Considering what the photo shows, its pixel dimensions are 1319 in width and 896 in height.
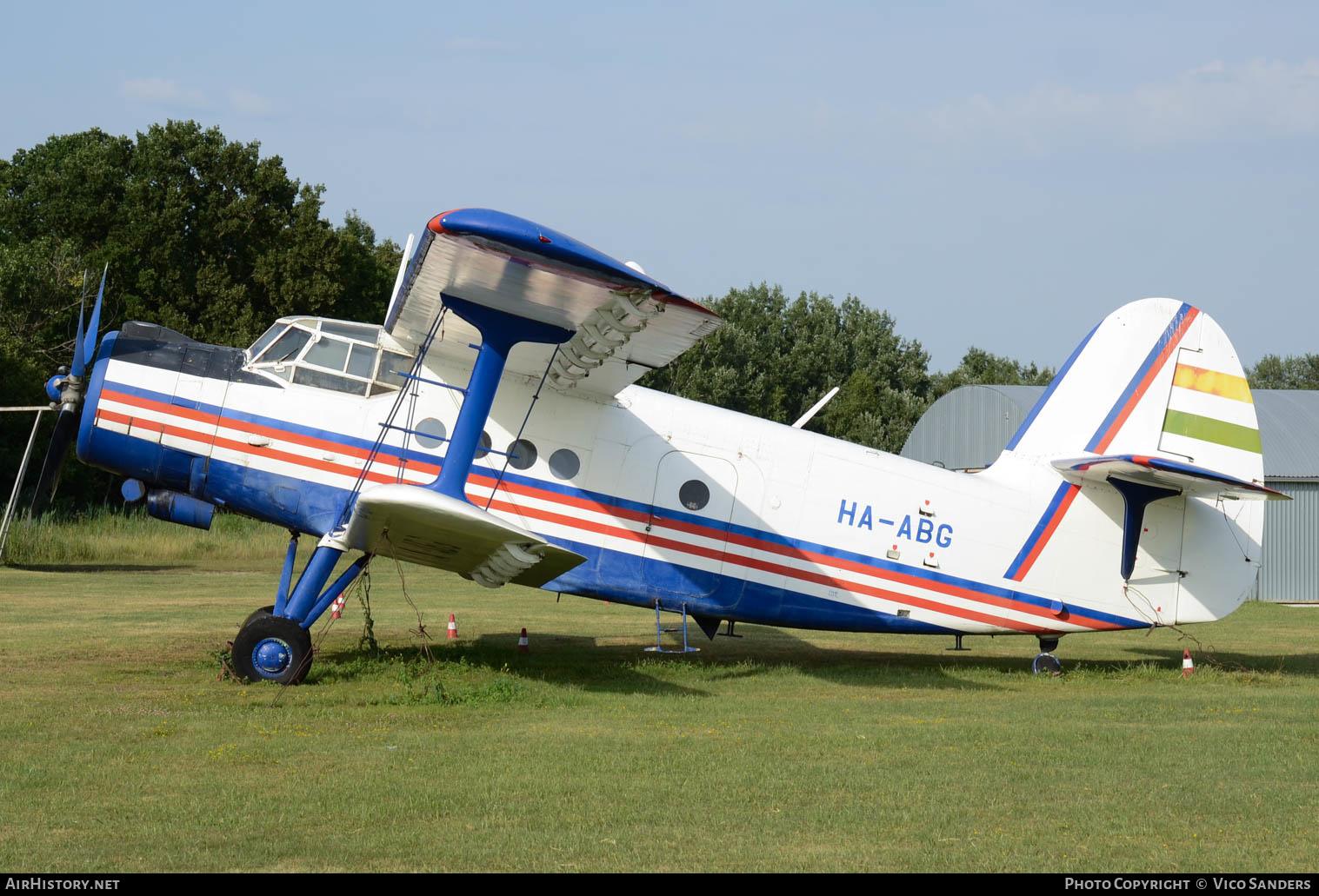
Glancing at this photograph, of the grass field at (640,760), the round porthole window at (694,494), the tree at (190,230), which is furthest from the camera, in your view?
the tree at (190,230)

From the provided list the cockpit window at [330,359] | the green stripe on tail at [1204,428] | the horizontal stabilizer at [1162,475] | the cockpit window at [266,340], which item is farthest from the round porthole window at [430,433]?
→ the green stripe on tail at [1204,428]

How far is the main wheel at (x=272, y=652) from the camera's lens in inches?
403

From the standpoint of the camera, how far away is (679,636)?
51.8ft

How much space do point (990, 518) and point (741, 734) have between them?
4870 millimetres

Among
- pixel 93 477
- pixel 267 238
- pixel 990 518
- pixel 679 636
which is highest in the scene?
pixel 267 238

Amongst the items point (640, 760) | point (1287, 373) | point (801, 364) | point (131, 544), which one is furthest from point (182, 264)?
point (1287, 373)

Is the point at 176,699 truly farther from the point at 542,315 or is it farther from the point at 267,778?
the point at 542,315

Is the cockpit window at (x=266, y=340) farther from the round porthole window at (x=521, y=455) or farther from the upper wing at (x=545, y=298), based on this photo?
the round porthole window at (x=521, y=455)

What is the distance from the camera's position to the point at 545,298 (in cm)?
909

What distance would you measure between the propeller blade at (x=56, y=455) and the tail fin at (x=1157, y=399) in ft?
33.1

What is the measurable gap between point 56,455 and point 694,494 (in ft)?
20.9

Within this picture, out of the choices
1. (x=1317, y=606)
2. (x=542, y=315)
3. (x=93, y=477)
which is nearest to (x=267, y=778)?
(x=542, y=315)

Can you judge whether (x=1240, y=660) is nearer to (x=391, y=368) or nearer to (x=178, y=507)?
(x=391, y=368)

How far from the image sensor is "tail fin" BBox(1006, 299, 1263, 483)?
41.3 ft
